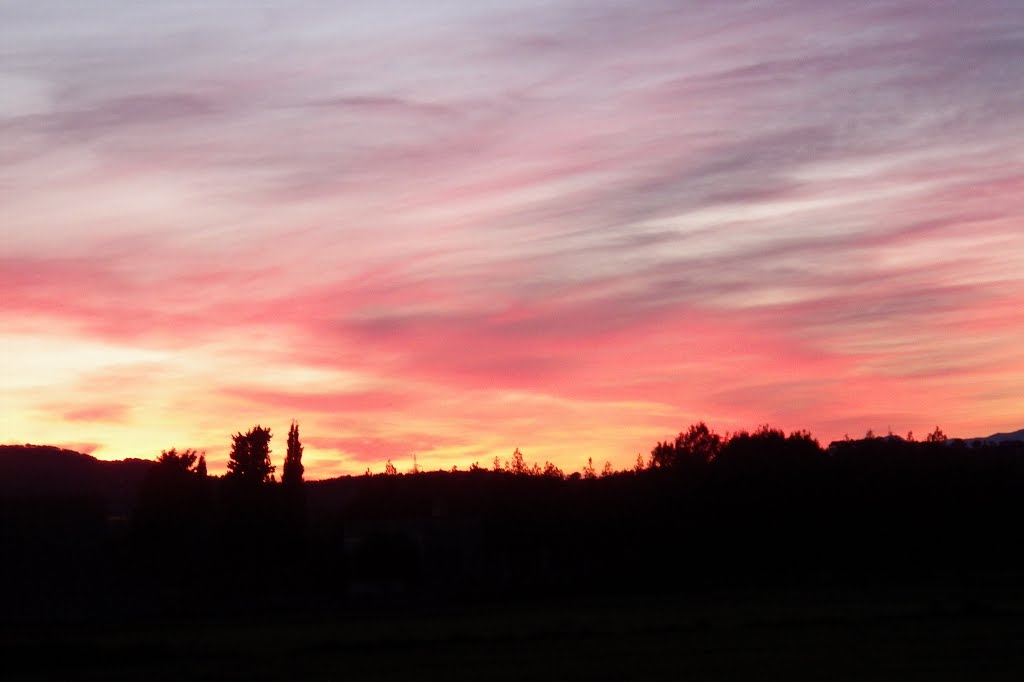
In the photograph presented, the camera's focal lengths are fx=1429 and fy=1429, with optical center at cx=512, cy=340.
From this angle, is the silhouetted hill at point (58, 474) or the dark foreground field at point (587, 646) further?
the silhouetted hill at point (58, 474)

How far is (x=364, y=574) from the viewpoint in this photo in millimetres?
61719

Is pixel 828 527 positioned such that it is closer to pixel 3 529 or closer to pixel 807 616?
pixel 807 616

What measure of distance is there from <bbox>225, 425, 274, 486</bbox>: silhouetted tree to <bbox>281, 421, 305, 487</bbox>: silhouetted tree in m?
1.06

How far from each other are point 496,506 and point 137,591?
57.6 feet

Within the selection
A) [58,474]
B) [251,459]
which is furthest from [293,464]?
[58,474]

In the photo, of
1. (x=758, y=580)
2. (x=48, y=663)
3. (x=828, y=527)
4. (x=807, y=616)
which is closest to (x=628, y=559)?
(x=758, y=580)

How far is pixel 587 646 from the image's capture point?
3144 cm

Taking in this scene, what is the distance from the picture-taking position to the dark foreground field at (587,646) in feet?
84.4

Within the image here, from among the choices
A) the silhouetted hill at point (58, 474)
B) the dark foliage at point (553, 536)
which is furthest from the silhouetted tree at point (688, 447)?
the silhouetted hill at point (58, 474)

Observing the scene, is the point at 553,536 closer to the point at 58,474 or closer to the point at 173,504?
the point at 173,504

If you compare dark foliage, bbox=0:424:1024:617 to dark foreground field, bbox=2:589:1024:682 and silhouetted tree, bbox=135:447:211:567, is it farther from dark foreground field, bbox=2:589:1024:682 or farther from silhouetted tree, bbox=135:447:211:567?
dark foreground field, bbox=2:589:1024:682

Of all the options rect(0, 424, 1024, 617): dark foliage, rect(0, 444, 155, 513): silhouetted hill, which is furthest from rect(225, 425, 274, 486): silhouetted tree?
rect(0, 444, 155, 513): silhouetted hill

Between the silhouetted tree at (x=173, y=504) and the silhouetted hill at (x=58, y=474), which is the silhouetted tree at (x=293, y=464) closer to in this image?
the silhouetted tree at (x=173, y=504)

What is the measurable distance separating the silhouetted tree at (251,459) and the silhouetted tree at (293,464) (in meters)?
1.06
